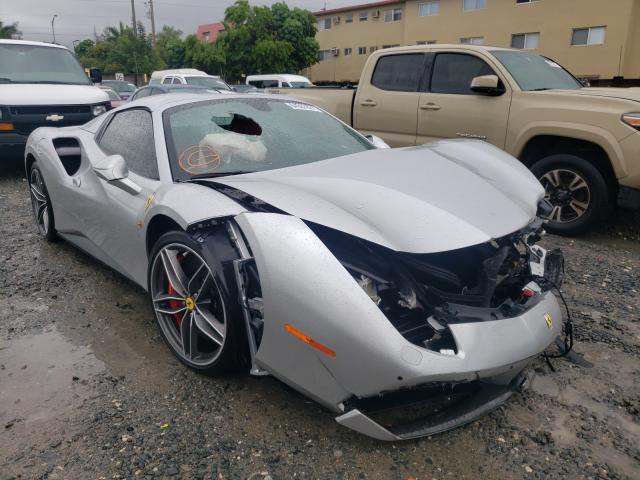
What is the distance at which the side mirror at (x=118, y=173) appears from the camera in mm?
2859

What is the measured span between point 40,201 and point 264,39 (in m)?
31.5

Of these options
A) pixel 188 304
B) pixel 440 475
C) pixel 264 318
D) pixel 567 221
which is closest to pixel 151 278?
pixel 188 304

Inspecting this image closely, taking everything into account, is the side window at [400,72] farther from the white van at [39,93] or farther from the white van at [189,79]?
the white van at [189,79]

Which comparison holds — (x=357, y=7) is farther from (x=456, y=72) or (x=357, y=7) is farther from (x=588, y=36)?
(x=456, y=72)

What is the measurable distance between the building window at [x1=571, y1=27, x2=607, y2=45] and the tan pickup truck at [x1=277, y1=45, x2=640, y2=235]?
20540 millimetres

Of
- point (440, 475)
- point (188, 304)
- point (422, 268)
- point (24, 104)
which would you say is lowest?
point (440, 475)

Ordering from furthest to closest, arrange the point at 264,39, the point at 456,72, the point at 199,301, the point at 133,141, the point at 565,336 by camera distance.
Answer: the point at 264,39, the point at 456,72, the point at 133,141, the point at 565,336, the point at 199,301

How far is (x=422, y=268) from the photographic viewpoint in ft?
7.20

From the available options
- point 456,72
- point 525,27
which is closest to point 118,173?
point 456,72

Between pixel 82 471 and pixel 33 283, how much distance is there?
2.29 meters

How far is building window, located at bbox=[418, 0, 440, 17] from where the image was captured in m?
28.6

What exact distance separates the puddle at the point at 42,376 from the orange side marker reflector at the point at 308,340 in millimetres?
1191

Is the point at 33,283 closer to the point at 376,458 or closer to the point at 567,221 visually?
the point at 376,458

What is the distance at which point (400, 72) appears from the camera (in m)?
6.18
